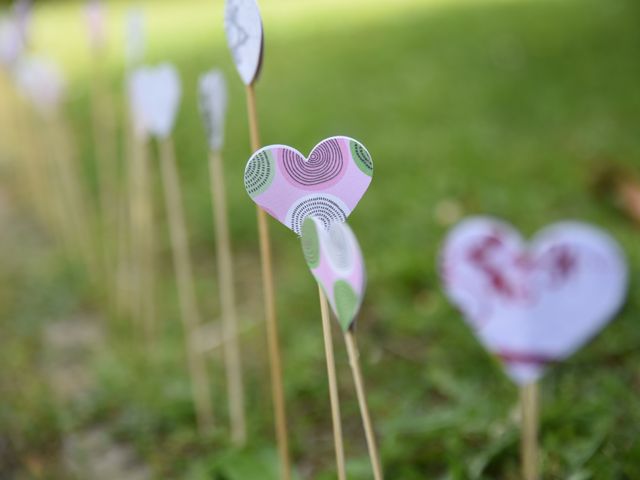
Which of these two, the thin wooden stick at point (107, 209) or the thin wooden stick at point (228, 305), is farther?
the thin wooden stick at point (107, 209)

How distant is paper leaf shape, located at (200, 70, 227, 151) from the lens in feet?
3.32

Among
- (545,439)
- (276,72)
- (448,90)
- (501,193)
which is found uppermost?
(276,72)

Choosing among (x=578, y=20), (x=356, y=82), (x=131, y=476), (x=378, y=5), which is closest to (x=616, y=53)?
(x=578, y=20)

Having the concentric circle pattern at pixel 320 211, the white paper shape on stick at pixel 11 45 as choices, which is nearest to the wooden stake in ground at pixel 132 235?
the white paper shape on stick at pixel 11 45

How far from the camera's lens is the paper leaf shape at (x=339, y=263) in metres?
0.66

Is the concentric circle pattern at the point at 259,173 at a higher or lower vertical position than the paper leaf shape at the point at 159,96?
lower

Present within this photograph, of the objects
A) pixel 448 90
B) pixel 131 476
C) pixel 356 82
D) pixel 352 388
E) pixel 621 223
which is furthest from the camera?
pixel 356 82

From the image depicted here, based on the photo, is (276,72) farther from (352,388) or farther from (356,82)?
(352,388)

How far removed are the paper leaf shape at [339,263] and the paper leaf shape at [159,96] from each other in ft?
1.77

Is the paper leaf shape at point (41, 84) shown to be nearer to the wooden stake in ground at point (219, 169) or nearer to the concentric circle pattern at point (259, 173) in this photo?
the wooden stake in ground at point (219, 169)

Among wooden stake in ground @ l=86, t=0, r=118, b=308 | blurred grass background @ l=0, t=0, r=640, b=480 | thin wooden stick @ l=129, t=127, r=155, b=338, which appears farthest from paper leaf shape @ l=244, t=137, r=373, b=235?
wooden stake in ground @ l=86, t=0, r=118, b=308

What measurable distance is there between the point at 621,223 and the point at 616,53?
4.14 feet

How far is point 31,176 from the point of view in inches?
86.9

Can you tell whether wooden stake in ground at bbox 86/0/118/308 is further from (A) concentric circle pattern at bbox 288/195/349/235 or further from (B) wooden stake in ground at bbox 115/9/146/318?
(A) concentric circle pattern at bbox 288/195/349/235
